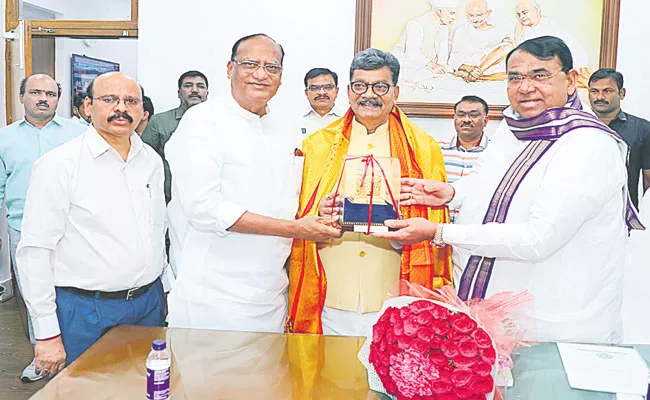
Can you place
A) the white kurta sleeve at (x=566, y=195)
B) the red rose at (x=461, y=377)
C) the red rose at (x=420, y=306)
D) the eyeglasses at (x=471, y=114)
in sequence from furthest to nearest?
1. the eyeglasses at (x=471, y=114)
2. the white kurta sleeve at (x=566, y=195)
3. the red rose at (x=420, y=306)
4. the red rose at (x=461, y=377)

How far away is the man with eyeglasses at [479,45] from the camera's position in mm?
4684

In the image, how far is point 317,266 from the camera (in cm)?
234

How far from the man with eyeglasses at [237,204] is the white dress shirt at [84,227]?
0.56 ft

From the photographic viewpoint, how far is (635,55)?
15.1 feet

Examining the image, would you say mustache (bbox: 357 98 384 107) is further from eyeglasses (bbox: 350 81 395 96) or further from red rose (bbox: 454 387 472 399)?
red rose (bbox: 454 387 472 399)

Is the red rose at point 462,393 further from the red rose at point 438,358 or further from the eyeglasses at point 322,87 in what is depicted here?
the eyeglasses at point 322,87

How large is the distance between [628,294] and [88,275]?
407 cm

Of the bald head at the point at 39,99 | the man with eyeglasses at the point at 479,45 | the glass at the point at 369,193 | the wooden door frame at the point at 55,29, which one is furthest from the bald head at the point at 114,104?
the wooden door frame at the point at 55,29

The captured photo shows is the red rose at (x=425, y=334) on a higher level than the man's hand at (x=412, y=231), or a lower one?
lower

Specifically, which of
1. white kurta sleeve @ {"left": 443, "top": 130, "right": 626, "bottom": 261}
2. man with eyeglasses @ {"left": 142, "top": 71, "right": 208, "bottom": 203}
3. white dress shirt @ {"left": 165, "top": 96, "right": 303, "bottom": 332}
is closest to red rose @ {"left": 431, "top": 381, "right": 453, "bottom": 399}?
white kurta sleeve @ {"left": 443, "top": 130, "right": 626, "bottom": 261}

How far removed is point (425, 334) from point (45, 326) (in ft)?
4.51

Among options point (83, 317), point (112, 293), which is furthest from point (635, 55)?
point (83, 317)

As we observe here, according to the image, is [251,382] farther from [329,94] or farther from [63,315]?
[329,94]

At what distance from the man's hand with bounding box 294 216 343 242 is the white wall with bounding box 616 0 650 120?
341 centimetres
